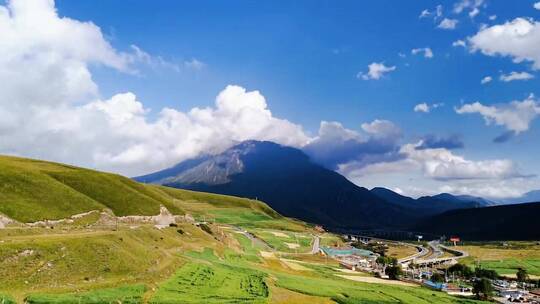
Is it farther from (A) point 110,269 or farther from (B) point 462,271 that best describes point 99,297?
(B) point 462,271

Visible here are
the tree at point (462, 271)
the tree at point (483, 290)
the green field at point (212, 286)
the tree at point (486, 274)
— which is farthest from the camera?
the tree at point (462, 271)

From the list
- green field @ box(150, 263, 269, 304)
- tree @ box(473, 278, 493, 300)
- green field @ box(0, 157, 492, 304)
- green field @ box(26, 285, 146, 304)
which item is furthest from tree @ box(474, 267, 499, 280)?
green field @ box(26, 285, 146, 304)

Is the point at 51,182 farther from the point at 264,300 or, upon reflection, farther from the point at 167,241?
the point at 264,300

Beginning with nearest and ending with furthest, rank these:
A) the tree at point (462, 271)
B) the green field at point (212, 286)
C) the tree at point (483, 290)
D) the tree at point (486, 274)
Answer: the green field at point (212, 286), the tree at point (483, 290), the tree at point (486, 274), the tree at point (462, 271)

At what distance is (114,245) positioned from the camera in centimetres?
8262

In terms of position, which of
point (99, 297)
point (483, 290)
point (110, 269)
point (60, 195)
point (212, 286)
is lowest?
point (483, 290)

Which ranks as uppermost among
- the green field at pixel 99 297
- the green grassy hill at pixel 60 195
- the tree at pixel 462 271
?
the green grassy hill at pixel 60 195

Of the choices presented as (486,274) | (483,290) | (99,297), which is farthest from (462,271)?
(99,297)

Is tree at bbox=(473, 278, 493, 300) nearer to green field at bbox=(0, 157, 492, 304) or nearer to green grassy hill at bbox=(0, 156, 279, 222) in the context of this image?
green field at bbox=(0, 157, 492, 304)

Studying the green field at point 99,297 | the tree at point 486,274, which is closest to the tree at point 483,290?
the tree at point 486,274

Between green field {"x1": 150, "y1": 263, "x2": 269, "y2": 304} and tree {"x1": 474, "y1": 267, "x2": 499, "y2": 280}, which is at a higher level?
green field {"x1": 150, "y1": 263, "x2": 269, "y2": 304}

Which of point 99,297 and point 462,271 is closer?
point 99,297

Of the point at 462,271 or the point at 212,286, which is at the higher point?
the point at 212,286

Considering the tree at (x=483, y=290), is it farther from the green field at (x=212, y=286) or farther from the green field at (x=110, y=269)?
the green field at (x=212, y=286)
